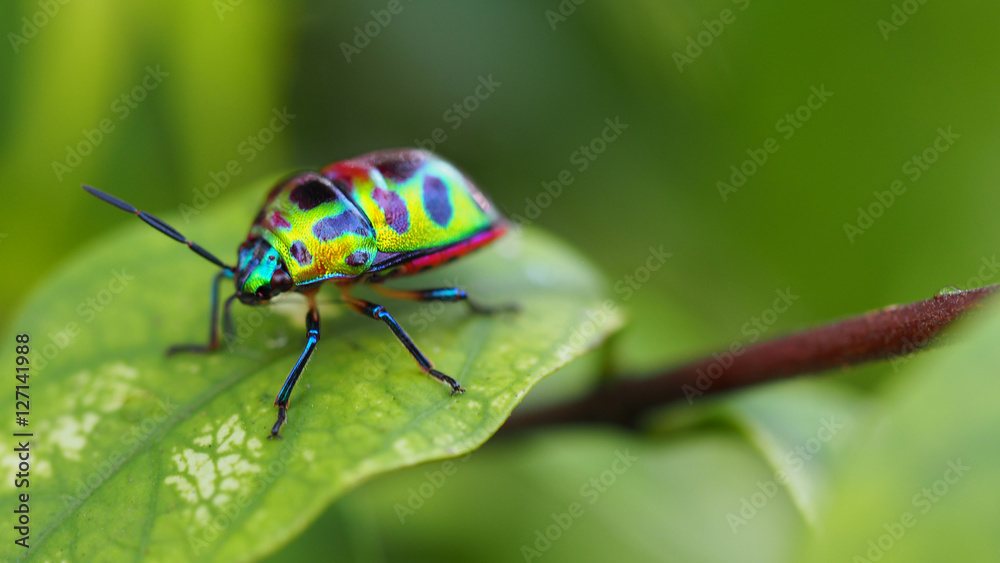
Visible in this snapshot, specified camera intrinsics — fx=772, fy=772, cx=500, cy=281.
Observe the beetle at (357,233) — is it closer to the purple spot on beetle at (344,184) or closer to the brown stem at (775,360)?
the purple spot on beetle at (344,184)

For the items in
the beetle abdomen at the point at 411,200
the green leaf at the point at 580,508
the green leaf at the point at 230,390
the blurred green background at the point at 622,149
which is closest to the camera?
the green leaf at the point at 230,390

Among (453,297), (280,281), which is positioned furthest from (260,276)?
(453,297)

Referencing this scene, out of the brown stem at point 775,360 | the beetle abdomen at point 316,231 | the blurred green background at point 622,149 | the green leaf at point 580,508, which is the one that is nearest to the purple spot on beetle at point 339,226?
the beetle abdomen at point 316,231

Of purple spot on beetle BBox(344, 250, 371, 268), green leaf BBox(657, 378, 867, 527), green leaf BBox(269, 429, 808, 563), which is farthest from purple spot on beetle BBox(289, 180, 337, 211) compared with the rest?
green leaf BBox(657, 378, 867, 527)

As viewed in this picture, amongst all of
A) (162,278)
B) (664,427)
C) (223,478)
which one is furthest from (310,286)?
(664,427)

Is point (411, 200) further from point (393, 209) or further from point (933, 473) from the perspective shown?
point (933, 473)

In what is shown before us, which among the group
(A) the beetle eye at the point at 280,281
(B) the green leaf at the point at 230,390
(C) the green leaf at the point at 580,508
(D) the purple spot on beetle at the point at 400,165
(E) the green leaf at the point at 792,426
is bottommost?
(C) the green leaf at the point at 580,508

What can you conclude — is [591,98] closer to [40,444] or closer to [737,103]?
[737,103]
